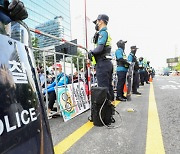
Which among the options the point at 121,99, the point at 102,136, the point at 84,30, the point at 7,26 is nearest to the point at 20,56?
the point at 7,26

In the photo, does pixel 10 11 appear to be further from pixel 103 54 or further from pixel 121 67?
pixel 121 67

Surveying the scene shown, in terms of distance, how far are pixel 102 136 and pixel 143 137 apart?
55cm

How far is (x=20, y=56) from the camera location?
1.13m

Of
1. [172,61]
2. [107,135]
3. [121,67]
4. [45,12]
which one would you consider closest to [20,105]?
[107,135]

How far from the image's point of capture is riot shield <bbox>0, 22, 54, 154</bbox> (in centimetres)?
95

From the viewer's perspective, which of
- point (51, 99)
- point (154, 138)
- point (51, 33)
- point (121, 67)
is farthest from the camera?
point (51, 33)

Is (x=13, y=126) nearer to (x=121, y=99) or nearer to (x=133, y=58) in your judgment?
(x=121, y=99)

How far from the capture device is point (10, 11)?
1.24m

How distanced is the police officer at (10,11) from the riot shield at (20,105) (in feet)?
0.65

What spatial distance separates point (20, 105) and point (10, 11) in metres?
0.57

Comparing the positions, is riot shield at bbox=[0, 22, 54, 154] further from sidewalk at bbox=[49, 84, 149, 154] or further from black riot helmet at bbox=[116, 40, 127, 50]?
black riot helmet at bbox=[116, 40, 127, 50]

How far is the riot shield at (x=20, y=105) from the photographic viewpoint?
946mm

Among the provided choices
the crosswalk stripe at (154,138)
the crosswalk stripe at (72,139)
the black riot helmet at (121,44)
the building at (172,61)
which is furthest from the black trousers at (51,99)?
the building at (172,61)

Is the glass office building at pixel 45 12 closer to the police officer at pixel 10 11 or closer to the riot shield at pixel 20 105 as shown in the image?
the police officer at pixel 10 11
